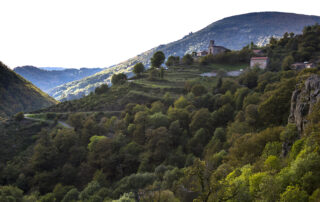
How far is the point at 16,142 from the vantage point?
70.6m

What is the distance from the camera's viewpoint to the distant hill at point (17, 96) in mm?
143375

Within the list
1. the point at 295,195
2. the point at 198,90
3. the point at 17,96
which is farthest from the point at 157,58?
the point at 17,96

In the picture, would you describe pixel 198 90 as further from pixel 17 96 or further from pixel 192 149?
pixel 17 96

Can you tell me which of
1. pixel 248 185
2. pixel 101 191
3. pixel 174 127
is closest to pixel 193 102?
pixel 174 127

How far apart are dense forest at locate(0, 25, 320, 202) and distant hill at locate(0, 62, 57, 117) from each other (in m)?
72.6

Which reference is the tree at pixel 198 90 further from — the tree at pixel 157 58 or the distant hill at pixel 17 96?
the distant hill at pixel 17 96

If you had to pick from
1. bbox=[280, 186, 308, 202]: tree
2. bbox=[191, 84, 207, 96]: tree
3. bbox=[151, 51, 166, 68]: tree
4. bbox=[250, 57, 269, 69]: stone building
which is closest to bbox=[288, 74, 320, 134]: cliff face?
bbox=[280, 186, 308, 202]: tree

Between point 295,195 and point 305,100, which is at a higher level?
point 305,100

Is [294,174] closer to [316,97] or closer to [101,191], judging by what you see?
[316,97]

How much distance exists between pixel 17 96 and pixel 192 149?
15343 cm

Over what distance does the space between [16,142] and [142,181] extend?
52.9 metres

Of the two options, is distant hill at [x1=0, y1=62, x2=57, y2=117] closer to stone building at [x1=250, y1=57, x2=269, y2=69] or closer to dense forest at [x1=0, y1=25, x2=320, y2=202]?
dense forest at [x1=0, y1=25, x2=320, y2=202]

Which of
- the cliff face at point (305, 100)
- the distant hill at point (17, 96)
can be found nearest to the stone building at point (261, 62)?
the cliff face at point (305, 100)

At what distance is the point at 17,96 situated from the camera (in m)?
155
